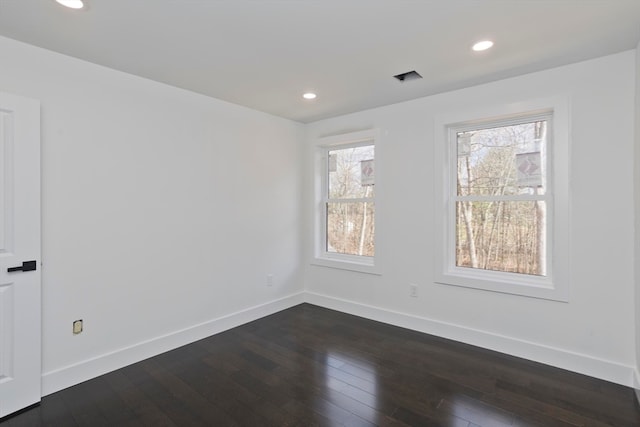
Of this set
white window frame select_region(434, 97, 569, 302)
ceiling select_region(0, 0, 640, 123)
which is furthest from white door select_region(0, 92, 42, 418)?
white window frame select_region(434, 97, 569, 302)

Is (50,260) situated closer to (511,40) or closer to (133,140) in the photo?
(133,140)

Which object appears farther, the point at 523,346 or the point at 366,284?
the point at 366,284

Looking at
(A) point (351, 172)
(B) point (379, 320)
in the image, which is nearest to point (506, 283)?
(B) point (379, 320)

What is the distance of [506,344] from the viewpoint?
2.91 meters

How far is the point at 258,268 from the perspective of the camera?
388 cm

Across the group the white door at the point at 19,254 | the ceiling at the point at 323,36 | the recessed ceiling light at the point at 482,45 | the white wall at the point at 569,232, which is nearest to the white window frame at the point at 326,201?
the white wall at the point at 569,232

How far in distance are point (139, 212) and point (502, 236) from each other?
3355mm

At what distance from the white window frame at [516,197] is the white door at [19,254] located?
11.0 ft

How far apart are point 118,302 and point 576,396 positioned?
3545 mm

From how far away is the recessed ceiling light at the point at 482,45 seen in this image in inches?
88.3

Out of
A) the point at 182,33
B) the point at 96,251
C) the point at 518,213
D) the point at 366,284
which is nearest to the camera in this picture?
the point at 182,33

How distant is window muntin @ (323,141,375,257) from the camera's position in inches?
158

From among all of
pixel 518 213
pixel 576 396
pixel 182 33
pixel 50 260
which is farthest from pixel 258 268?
pixel 576 396

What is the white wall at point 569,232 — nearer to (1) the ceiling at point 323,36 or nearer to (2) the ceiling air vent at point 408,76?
(1) the ceiling at point 323,36
